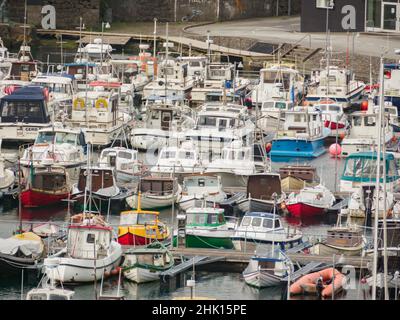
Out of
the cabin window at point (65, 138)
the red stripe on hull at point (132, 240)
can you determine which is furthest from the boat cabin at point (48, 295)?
the cabin window at point (65, 138)

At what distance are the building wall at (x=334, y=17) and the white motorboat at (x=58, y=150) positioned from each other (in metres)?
17.1

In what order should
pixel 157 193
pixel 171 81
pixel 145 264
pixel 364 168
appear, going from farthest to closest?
pixel 171 81, pixel 364 168, pixel 157 193, pixel 145 264

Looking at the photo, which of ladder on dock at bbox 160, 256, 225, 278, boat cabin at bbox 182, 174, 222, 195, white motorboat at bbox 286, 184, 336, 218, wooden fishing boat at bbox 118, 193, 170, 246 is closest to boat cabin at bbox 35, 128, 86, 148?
boat cabin at bbox 182, 174, 222, 195

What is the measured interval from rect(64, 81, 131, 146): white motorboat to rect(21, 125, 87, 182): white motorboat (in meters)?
3.44

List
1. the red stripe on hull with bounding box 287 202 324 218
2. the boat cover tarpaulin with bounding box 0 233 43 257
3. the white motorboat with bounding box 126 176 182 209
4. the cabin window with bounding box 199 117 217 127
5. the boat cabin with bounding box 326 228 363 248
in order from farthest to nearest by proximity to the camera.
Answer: the cabin window with bounding box 199 117 217 127, the white motorboat with bounding box 126 176 182 209, the red stripe on hull with bounding box 287 202 324 218, the boat cabin with bounding box 326 228 363 248, the boat cover tarpaulin with bounding box 0 233 43 257

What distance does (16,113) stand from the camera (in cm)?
4772

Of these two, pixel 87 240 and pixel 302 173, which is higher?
pixel 302 173

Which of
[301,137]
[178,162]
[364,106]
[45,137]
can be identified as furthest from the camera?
[364,106]

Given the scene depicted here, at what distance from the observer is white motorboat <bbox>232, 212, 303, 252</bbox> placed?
3297cm

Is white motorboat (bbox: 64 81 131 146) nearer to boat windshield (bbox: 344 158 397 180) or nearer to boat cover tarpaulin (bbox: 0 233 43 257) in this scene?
boat windshield (bbox: 344 158 397 180)

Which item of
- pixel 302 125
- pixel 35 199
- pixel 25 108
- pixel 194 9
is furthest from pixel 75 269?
pixel 194 9

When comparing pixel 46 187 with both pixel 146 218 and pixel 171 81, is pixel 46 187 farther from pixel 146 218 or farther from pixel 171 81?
pixel 171 81

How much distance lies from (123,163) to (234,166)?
115 inches

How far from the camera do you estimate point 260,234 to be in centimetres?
3300
